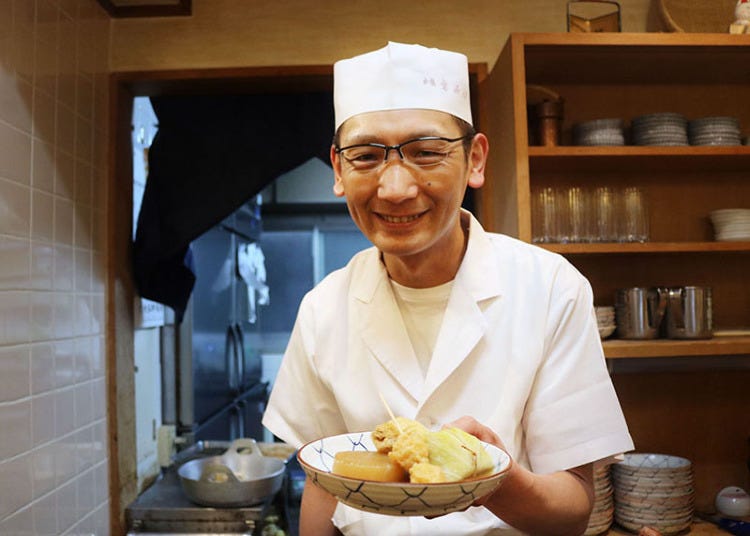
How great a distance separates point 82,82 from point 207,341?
4.96 feet

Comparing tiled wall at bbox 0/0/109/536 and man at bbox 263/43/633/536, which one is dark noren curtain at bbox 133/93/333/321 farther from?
man at bbox 263/43/633/536

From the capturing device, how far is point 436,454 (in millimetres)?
861

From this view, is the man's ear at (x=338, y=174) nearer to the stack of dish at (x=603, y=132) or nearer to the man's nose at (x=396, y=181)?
the man's nose at (x=396, y=181)

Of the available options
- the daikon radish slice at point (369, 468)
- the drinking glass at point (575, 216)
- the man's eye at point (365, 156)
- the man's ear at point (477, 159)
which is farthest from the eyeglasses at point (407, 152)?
the drinking glass at point (575, 216)

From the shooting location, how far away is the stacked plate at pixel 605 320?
219 centimetres

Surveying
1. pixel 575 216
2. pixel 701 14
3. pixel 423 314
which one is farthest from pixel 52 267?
pixel 701 14

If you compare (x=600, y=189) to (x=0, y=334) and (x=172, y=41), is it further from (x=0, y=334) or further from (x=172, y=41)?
(x=0, y=334)

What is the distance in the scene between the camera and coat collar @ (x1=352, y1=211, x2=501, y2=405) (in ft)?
4.36

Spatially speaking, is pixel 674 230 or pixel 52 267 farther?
pixel 674 230

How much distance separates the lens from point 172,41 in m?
2.40

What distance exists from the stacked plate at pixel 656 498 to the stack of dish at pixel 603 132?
44.7 inches

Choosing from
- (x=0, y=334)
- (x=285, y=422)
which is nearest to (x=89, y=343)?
(x=0, y=334)

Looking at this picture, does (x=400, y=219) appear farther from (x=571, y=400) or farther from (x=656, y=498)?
(x=656, y=498)

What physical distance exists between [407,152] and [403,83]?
0.16 m
